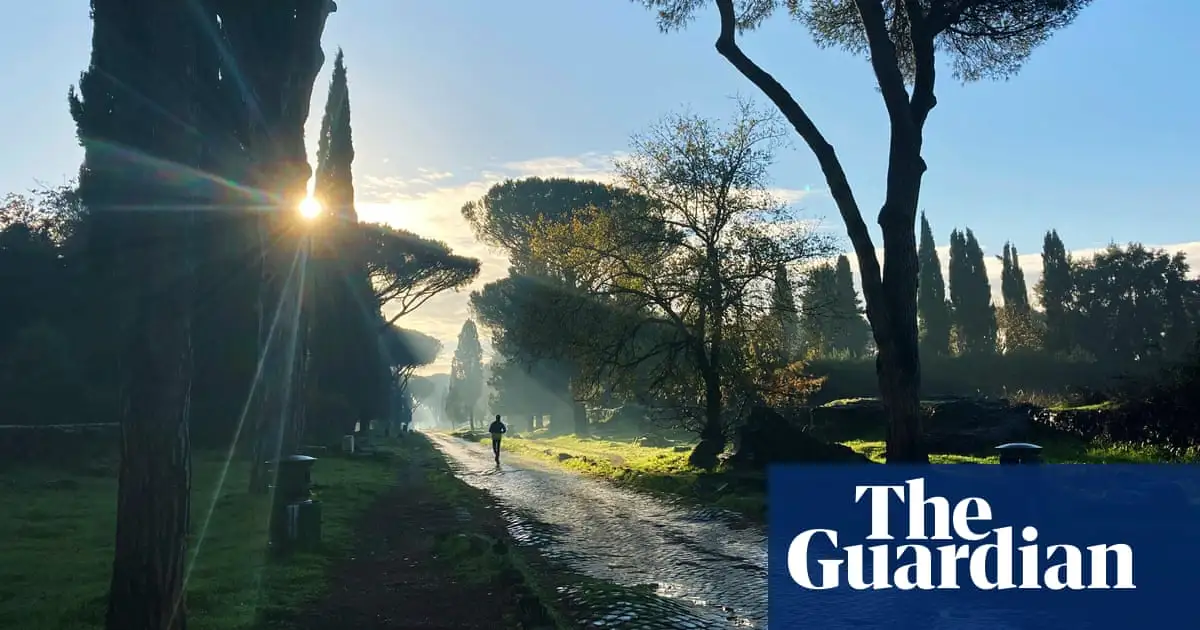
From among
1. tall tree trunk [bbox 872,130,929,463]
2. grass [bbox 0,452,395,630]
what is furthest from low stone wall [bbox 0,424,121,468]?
tall tree trunk [bbox 872,130,929,463]

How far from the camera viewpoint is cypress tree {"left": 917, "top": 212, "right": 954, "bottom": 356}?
203ft

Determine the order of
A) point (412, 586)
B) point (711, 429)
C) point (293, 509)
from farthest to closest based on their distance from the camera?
point (711, 429) < point (293, 509) < point (412, 586)

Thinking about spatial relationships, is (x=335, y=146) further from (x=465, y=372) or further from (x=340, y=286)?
(x=465, y=372)

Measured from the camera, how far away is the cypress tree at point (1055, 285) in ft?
212

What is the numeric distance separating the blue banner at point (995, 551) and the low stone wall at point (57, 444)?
14923 millimetres

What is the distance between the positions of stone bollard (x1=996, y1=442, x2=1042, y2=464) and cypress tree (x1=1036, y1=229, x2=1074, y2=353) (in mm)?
63471

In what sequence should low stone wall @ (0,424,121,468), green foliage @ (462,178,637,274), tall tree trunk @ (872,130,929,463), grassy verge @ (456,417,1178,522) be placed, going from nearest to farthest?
1. tall tree trunk @ (872,130,929,463)
2. grassy verge @ (456,417,1178,522)
3. low stone wall @ (0,424,121,468)
4. green foliage @ (462,178,637,274)

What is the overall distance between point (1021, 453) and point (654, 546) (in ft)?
15.2

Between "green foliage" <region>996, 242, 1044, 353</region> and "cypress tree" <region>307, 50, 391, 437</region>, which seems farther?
"green foliage" <region>996, 242, 1044, 353</region>

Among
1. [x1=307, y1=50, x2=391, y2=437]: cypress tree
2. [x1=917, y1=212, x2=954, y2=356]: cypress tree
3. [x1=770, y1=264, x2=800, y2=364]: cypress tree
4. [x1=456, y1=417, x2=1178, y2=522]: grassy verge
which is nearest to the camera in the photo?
[x1=456, y1=417, x2=1178, y2=522]: grassy verge

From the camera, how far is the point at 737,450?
1836cm

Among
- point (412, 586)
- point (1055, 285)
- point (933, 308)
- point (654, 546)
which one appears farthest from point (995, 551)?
point (1055, 285)

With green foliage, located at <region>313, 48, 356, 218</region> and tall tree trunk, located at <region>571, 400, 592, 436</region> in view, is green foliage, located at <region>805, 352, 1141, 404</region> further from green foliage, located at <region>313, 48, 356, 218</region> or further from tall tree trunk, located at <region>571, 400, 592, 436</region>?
green foliage, located at <region>313, 48, 356, 218</region>

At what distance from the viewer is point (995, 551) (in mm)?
8289
